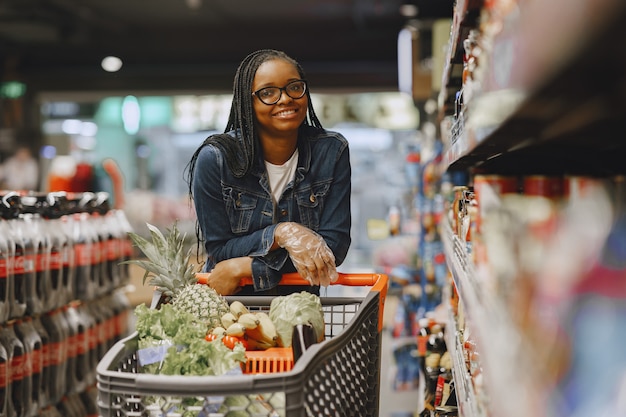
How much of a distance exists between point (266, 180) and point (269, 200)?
0.06 meters

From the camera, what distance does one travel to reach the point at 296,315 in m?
1.85

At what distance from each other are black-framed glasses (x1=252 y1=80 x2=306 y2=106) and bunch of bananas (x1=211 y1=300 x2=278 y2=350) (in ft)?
2.33

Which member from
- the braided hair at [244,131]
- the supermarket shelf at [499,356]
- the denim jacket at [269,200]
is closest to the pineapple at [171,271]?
the denim jacket at [269,200]

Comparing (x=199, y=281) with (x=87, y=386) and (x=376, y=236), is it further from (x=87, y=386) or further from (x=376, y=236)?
(x=376, y=236)

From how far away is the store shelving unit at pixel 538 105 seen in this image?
0.57m

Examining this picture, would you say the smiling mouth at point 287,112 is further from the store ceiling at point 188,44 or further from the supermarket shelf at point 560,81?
the store ceiling at point 188,44

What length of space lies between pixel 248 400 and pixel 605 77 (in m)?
0.92

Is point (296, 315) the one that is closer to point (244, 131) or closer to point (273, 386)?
point (273, 386)

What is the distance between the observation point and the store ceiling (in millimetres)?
9273

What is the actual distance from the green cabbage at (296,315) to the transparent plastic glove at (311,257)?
193 mm

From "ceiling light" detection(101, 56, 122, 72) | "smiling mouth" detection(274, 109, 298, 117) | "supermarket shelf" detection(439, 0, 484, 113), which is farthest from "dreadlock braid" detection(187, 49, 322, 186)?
"ceiling light" detection(101, 56, 122, 72)

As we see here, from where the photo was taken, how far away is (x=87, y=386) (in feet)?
13.8

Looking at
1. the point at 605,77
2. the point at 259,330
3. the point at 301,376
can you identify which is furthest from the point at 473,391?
the point at 605,77

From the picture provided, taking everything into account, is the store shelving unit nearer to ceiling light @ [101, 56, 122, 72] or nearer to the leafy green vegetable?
the leafy green vegetable
